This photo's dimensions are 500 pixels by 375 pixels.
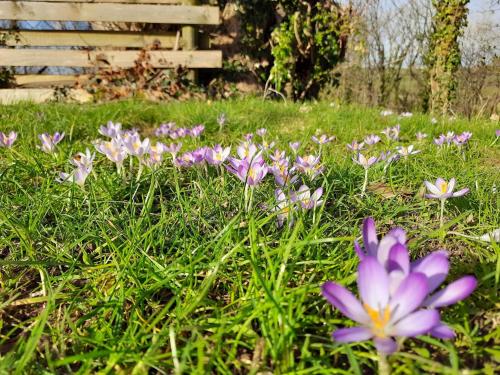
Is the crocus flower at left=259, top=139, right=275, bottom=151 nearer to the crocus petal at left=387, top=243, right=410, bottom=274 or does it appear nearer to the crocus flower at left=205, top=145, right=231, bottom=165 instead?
the crocus flower at left=205, top=145, right=231, bottom=165

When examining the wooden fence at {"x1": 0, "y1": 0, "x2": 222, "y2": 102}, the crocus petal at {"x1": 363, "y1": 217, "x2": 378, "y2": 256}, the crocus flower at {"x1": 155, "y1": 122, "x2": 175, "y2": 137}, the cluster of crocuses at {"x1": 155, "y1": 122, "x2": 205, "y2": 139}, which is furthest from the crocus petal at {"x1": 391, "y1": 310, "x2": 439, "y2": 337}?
the wooden fence at {"x1": 0, "y1": 0, "x2": 222, "y2": 102}

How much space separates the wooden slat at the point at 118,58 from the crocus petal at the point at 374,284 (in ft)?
21.2

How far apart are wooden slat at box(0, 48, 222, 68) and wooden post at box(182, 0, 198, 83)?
0.21 meters

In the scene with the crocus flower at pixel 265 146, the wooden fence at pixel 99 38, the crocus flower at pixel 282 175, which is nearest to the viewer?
the crocus flower at pixel 282 175

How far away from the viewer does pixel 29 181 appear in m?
1.97

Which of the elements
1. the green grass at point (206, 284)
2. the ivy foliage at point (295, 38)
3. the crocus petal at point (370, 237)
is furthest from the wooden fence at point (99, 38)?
the crocus petal at point (370, 237)

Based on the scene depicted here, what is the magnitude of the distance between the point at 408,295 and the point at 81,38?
24.5ft

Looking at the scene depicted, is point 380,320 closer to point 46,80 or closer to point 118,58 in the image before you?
point 118,58

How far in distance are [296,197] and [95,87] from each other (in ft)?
20.4

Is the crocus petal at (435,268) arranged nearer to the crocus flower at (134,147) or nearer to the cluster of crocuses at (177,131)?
the crocus flower at (134,147)

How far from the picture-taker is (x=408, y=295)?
650mm

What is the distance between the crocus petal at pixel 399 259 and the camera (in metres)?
0.71

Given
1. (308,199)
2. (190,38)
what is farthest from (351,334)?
(190,38)

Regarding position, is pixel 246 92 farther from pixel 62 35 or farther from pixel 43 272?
pixel 43 272
